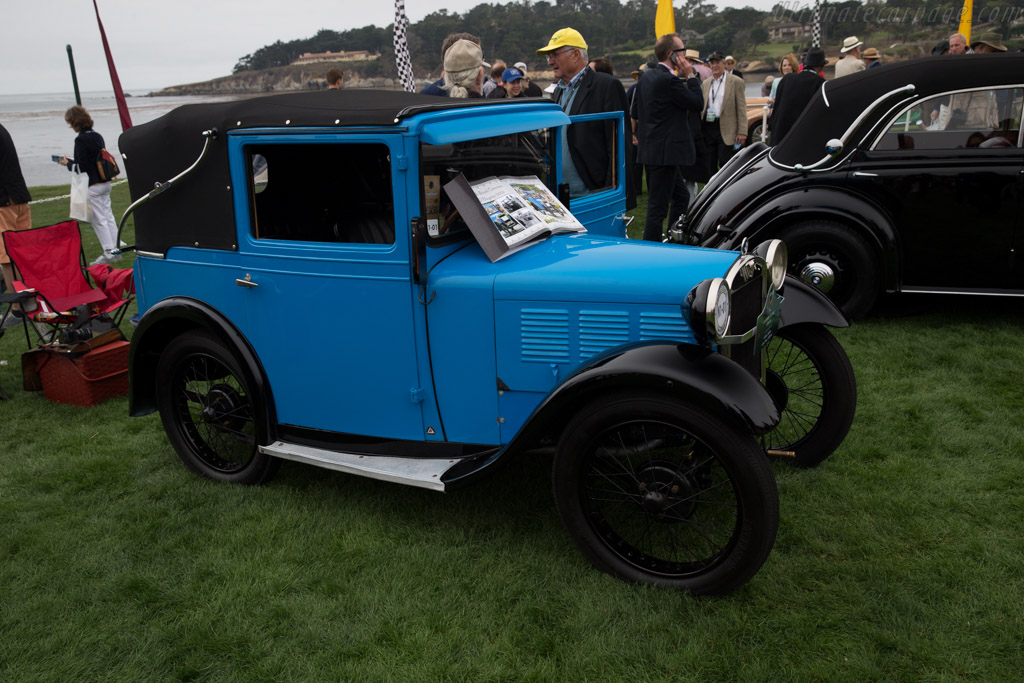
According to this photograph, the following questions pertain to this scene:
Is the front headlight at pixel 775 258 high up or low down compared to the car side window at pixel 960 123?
down

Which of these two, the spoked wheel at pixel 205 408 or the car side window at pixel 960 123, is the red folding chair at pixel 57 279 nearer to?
the spoked wheel at pixel 205 408

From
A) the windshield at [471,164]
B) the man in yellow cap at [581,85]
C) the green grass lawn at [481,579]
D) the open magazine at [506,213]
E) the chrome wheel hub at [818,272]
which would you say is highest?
the man in yellow cap at [581,85]

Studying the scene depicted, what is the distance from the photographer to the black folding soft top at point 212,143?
3.20 meters

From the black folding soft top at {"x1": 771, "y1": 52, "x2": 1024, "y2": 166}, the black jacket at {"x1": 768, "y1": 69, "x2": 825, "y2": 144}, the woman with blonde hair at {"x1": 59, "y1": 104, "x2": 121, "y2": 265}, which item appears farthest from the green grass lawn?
the woman with blonde hair at {"x1": 59, "y1": 104, "x2": 121, "y2": 265}

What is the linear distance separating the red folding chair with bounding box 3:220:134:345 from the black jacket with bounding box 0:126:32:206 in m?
2.02

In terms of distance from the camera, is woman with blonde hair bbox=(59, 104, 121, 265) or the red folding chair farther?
woman with blonde hair bbox=(59, 104, 121, 265)

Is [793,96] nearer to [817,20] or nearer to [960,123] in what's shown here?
[960,123]

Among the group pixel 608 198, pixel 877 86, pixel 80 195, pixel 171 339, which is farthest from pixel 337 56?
pixel 171 339

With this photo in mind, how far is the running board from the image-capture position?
314cm

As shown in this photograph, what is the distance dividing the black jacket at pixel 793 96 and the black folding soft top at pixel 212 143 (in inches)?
230

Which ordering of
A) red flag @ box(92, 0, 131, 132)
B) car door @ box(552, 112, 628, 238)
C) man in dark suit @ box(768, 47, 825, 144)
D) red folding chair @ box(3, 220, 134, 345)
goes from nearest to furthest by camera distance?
1. car door @ box(552, 112, 628, 238)
2. red folding chair @ box(3, 220, 134, 345)
3. man in dark suit @ box(768, 47, 825, 144)
4. red flag @ box(92, 0, 131, 132)

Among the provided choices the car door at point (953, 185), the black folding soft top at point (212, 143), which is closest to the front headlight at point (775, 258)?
the black folding soft top at point (212, 143)

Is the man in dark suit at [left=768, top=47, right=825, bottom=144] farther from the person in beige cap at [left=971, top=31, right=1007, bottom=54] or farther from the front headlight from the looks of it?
the front headlight

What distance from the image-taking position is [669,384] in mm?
2615
